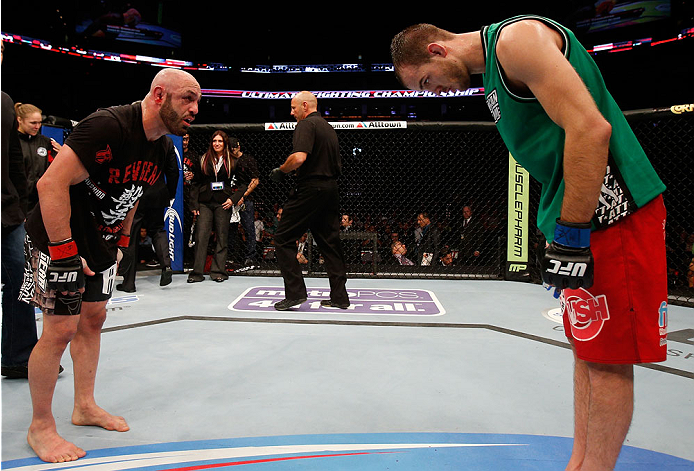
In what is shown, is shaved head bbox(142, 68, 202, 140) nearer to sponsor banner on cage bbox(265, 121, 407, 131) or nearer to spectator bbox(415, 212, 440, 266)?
sponsor banner on cage bbox(265, 121, 407, 131)

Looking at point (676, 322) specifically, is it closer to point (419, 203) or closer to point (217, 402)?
point (217, 402)

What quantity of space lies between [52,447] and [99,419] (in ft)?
0.63

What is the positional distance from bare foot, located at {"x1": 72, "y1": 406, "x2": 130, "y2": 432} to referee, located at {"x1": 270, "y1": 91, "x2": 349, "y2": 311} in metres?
1.73

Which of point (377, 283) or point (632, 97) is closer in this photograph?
point (377, 283)

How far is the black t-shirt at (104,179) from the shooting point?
1376 millimetres

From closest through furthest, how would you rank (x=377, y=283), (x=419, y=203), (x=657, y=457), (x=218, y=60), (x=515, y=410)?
(x=657, y=457) < (x=515, y=410) < (x=377, y=283) < (x=419, y=203) < (x=218, y=60)

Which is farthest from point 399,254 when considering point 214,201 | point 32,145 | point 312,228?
point 32,145

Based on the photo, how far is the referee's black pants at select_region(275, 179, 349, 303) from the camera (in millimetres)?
3180

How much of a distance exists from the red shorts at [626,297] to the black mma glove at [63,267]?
1366mm

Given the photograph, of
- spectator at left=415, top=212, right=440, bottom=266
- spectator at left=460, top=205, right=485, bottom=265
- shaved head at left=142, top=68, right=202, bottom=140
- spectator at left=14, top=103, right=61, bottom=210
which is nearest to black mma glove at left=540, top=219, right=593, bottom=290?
shaved head at left=142, top=68, right=202, bottom=140

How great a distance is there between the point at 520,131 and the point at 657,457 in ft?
3.63

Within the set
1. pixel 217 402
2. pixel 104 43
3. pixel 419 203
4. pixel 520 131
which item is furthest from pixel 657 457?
pixel 104 43

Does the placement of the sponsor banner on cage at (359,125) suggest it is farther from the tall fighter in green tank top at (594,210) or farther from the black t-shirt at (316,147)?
the tall fighter in green tank top at (594,210)

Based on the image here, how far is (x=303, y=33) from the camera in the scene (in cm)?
1316
